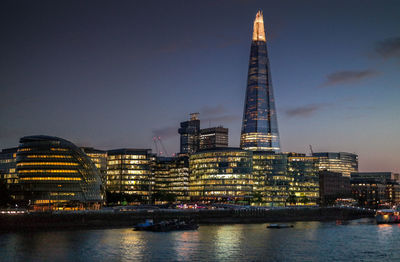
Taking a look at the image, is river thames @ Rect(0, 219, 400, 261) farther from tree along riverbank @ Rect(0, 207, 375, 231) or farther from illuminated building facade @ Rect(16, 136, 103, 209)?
illuminated building facade @ Rect(16, 136, 103, 209)

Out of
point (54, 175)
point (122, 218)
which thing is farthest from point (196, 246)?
point (54, 175)

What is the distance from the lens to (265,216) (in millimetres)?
185500

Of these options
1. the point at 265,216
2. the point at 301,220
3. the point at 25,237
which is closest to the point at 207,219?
the point at 265,216

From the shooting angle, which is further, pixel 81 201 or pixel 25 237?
pixel 81 201

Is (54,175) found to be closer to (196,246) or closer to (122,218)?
(122,218)

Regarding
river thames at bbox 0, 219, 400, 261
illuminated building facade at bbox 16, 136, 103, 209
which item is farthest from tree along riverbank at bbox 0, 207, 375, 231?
illuminated building facade at bbox 16, 136, 103, 209

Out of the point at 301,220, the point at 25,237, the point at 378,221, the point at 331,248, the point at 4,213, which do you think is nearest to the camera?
the point at 331,248

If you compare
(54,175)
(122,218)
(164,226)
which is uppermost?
(54,175)

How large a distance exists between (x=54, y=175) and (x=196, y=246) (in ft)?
330

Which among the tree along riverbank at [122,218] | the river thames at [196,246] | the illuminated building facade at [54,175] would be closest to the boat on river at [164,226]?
the river thames at [196,246]

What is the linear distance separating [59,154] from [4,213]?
53432 millimetres

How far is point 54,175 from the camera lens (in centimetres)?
18512

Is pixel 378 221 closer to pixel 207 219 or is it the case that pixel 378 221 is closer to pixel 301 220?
pixel 301 220

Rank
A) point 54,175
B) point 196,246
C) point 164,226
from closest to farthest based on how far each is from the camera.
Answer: point 196,246
point 164,226
point 54,175
